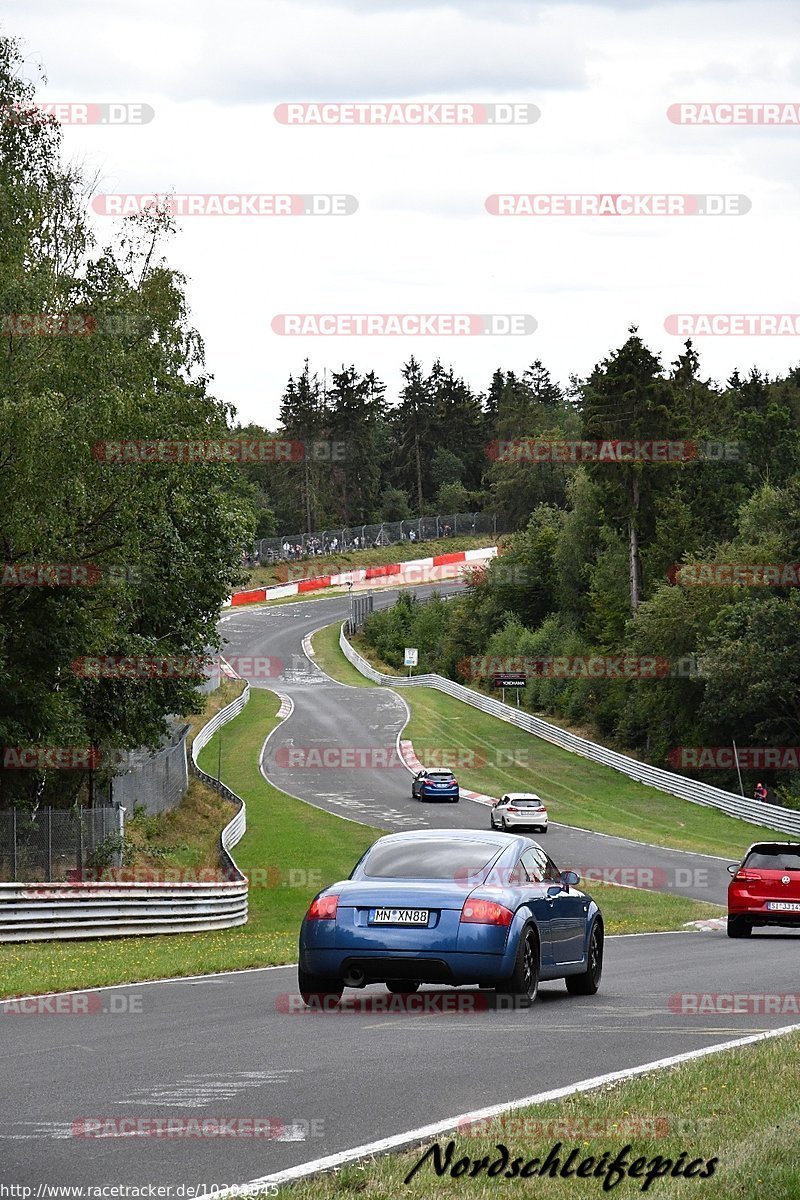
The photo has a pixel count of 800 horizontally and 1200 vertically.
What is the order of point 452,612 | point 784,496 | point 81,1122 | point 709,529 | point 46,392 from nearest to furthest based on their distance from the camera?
point 81,1122 → point 46,392 → point 784,496 → point 709,529 → point 452,612

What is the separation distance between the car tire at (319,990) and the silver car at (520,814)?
124 feet

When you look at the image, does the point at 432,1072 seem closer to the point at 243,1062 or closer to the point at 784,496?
the point at 243,1062

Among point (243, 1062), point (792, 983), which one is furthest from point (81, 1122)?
point (792, 983)

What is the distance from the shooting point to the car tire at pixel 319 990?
1241 cm

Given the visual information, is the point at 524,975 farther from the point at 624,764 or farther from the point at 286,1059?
the point at 624,764

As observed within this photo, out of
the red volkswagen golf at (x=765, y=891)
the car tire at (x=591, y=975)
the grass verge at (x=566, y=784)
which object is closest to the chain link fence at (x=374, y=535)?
the grass verge at (x=566, y=784)

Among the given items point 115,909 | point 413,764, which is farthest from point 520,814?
point 115,909

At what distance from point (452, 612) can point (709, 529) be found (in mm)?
22977

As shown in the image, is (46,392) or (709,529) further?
(709,529)

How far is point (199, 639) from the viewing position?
1631 inches

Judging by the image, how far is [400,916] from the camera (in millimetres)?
12172

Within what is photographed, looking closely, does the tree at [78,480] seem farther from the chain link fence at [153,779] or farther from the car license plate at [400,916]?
the car license plate at [400,916]

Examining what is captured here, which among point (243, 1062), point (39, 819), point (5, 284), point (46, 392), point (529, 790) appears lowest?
point (529, 790)

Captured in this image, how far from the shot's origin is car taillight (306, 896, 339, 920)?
1234 cm
